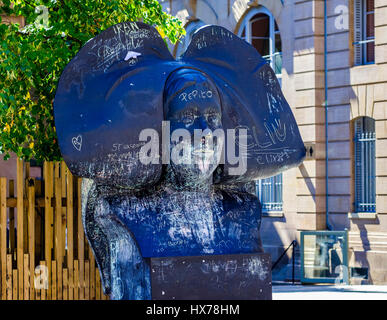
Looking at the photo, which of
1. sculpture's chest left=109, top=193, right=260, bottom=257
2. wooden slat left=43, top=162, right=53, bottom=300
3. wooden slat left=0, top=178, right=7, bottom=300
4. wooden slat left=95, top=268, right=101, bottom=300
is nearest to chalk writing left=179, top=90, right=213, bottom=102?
sculpture's chest left=109, top=193, right=260, bottom=257

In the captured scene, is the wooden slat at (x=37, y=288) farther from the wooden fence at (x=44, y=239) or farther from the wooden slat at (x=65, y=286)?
the wooden slat at (x=65, y=286)

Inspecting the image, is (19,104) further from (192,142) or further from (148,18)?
(192,142)

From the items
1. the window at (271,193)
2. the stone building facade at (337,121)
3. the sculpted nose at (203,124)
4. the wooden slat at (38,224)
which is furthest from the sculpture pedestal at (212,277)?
the window at (271,193)

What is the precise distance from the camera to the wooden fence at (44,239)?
887cm

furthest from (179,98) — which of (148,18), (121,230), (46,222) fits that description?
(148,18)

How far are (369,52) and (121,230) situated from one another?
14249 millimetres

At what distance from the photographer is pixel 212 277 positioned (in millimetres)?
6777

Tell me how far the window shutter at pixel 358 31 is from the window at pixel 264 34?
245 centimetres

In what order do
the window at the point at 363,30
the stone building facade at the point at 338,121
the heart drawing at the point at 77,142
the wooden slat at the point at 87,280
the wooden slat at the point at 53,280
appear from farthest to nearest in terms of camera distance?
the window at the point at 363,30
the stone building facade at the point at 338,121
the wooden slat at the point at 87,280
the wooden slat at the point at 53,280
the heart drawing at the point at 77,142

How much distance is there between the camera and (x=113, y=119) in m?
6.57

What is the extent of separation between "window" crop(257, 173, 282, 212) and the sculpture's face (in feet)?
50.6
